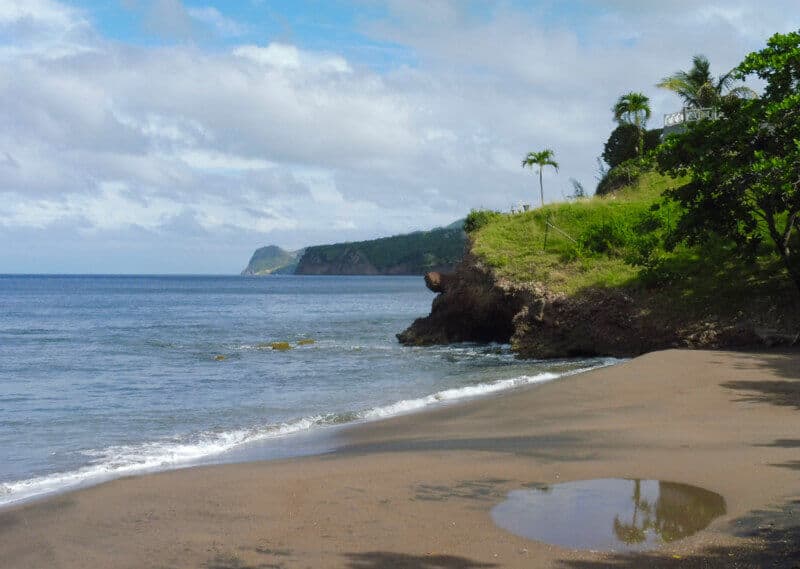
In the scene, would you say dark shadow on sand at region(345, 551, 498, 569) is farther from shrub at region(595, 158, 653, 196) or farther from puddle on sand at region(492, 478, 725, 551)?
shrub at region(595, 158, 653, 196)

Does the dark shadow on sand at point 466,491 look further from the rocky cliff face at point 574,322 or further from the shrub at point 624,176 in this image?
the shrub at point 624,176

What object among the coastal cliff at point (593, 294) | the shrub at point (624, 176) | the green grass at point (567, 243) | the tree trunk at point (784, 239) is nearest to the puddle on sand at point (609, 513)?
the coastal cliff at point (593, 294)

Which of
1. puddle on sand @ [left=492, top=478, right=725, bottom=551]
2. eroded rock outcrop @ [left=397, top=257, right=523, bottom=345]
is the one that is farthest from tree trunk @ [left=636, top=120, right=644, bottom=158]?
puddle on sand @ [left=492, top=478, right=725, bottom=551]

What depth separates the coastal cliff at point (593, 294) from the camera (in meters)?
20.7

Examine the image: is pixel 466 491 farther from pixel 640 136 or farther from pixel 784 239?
pixel 640 136

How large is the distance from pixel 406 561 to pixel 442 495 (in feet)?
6.47

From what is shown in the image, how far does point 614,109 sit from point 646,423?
34162mm

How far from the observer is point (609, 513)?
7.34 metres

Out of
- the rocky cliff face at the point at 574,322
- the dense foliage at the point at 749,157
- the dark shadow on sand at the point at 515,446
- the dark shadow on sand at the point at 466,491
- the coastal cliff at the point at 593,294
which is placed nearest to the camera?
the dark shadow on sand at the point at 466,491

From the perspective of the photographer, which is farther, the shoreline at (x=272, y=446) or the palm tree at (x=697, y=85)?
the palm tree at (x=697, y=85)

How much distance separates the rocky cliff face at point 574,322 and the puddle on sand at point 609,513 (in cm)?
1256

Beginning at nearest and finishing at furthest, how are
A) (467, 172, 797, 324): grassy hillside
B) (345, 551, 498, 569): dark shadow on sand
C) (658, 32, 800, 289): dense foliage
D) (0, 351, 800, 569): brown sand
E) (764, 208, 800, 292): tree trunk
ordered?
(345, 551, 498, 569): dark shadow on sand < (0, 351, 800, 569): brown sand < (658, 32, 800, 289): dense foliage < (764, 208, 800, 292): tree trunk < (467, 172, 797, 324): grassy hillside

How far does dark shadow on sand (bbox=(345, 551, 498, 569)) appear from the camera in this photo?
6207mm

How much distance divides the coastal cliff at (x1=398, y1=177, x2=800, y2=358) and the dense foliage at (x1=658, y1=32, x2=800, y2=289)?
1.50 m
